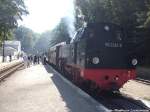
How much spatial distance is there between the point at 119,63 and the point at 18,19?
39.8m

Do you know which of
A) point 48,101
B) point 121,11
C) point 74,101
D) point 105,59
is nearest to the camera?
point 48,101

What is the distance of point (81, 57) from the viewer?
18516mm

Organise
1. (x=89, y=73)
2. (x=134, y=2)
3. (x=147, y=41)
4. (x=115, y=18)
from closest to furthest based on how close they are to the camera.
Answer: (x=89, y=73) < (x=147, y=41) < (x=134, y=2) < (x=115, y=18)

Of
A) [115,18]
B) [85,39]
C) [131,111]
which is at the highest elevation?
[115,18]

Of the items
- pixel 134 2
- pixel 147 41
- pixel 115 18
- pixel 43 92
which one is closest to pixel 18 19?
pixel 115 18

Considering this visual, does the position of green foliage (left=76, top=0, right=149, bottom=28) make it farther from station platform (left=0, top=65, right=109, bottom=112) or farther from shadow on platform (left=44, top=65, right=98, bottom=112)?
station platform (left=0, top=65, right=109, bottom=112)

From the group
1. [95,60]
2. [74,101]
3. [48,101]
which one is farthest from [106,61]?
[48,101]

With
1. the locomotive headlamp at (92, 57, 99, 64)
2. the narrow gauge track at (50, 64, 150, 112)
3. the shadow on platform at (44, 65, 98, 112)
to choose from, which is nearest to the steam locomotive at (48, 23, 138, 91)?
the locomotive headlamp at (92, 57, 99, 64)

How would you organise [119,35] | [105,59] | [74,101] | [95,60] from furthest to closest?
1. [119,35]
2. [105,59]
3. [95,60]
4. [74,101]

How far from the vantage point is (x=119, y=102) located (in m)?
16.0

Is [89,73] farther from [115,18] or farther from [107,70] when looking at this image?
[115,18]

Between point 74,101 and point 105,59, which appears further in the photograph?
point 105,59

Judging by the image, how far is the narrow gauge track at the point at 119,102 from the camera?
46.6ft

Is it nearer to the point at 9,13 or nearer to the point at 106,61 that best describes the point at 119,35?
the point at 106,61
